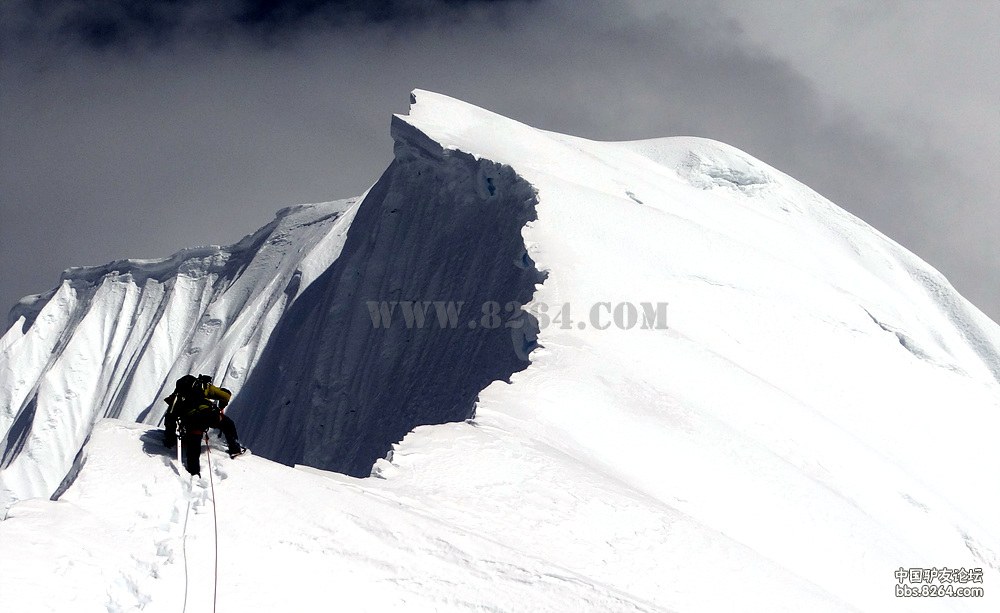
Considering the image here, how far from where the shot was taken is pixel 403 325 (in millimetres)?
29750

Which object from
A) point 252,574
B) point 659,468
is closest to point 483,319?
point 659,468

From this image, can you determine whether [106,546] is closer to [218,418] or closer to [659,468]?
[218,418]

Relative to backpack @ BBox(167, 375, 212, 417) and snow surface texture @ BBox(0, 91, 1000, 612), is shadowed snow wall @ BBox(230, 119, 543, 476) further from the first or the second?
backpack @ BBox(167, 375, 212, 417)

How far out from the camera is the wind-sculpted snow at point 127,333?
52.8 metres

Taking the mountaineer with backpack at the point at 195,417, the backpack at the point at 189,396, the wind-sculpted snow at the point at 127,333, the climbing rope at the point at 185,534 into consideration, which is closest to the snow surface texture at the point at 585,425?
the climbing rope at the point at 185,534

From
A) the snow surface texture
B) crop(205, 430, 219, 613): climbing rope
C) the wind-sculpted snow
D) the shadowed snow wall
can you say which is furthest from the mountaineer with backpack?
the wind-sculpted snow

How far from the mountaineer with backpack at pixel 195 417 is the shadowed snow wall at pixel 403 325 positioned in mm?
10716

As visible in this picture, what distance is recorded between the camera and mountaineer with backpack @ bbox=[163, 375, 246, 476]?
947 centimetres

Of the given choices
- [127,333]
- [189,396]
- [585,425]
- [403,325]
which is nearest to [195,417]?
[189,396]

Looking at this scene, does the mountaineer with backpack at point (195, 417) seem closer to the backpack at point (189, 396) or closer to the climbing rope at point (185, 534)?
the backpack at point (189, 396)

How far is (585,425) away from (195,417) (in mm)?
7941

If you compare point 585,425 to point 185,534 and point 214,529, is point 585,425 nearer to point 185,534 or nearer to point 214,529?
point 214,529

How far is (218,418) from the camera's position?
9.90 m

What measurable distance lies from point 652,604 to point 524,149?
24.3 metres
